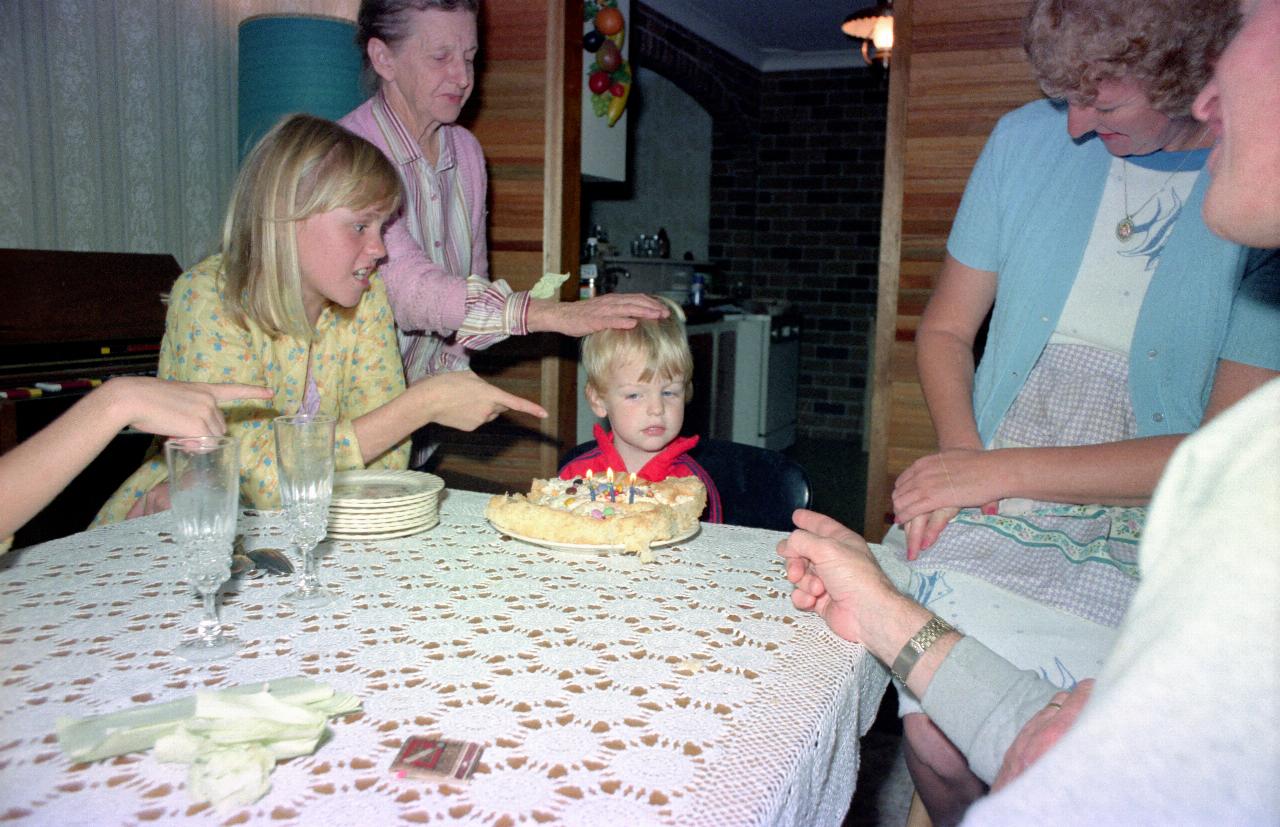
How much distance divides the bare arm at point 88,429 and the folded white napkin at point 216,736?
0.48m

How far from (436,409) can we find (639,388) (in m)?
0.61

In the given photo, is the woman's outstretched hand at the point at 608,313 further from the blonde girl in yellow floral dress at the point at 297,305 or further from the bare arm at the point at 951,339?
the bare arm at the point at 951,339

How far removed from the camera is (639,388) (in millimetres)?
2150

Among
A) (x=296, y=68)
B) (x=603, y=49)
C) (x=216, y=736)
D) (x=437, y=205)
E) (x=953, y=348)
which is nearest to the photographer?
(x=216, y=736)

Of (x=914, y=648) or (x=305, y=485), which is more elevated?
(x=305, y=485)

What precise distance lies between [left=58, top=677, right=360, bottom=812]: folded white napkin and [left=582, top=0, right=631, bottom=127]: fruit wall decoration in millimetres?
3893

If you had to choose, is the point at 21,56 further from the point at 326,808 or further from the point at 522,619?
the point at 326,808

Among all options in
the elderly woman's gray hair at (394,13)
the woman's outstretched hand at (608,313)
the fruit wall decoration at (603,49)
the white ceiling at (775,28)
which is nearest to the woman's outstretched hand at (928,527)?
the woman's outstretched hand at (608,313)

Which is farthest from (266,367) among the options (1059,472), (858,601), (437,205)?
(1059,472)

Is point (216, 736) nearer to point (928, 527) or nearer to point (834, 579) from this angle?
point (834, 579)

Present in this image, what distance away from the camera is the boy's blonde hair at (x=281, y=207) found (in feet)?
5.83

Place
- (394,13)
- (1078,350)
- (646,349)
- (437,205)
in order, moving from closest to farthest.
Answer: (1078,350) → (646,349) → (394,13) → (437,205)

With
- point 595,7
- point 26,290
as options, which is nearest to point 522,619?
point 26,290

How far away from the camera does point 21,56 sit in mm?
2955
